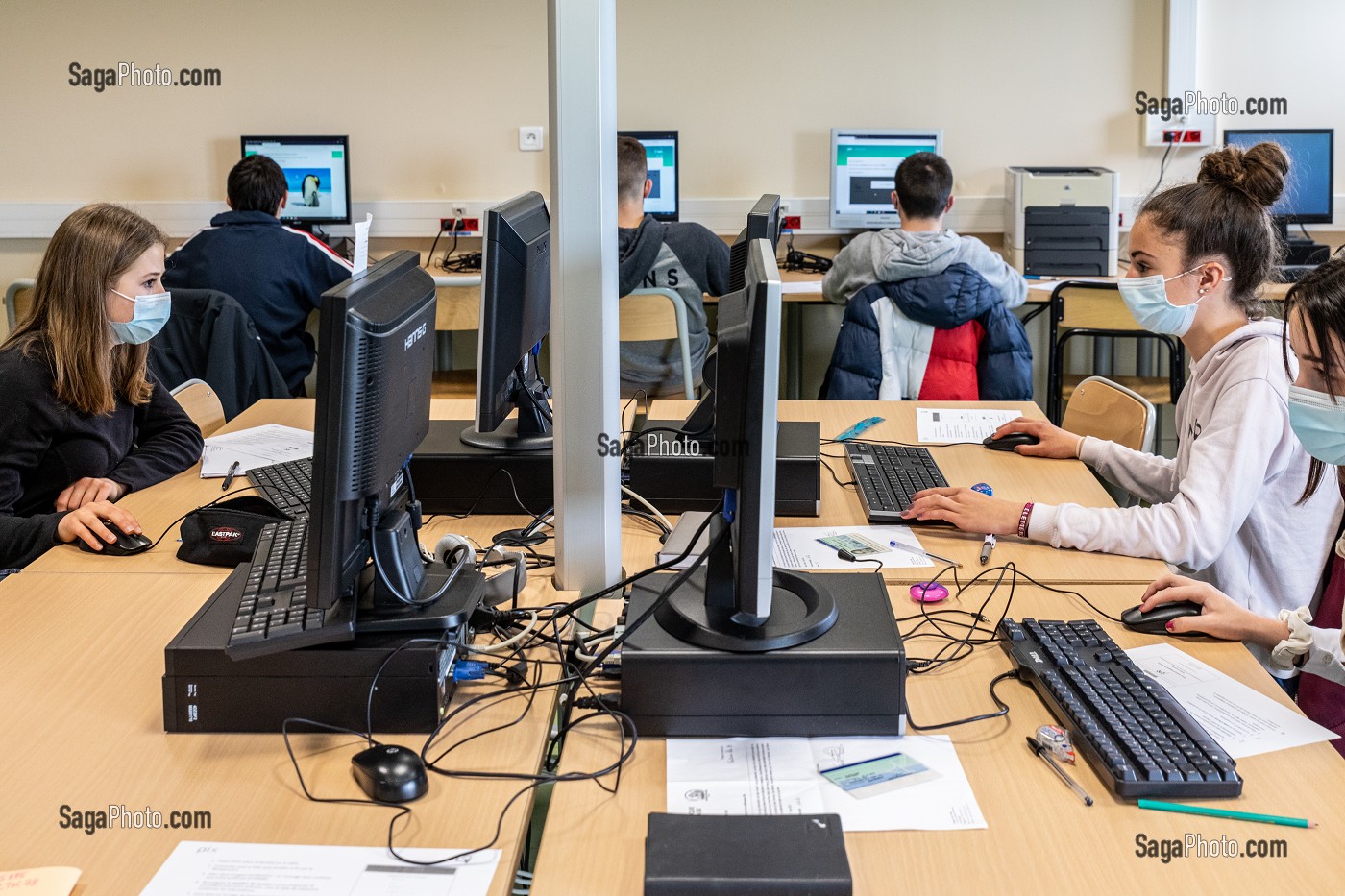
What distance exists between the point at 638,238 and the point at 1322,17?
305 centimetres

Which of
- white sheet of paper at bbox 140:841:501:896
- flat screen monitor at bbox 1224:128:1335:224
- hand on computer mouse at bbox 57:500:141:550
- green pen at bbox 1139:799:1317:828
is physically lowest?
white sheet of paper at bbox 140:841:501:896

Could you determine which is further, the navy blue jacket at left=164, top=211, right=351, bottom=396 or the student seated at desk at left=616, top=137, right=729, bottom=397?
the navy blue jacket at left=164, top=211, right=351, bottom=396

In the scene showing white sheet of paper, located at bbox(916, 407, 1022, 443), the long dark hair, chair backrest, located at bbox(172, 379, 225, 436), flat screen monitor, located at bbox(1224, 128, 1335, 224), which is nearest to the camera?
the long dark hair

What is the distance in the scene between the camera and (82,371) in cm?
209

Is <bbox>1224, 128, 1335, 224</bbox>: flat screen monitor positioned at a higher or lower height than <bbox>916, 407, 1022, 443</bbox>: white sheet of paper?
higher

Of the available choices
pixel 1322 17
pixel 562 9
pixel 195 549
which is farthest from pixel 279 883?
pixel 1322 17

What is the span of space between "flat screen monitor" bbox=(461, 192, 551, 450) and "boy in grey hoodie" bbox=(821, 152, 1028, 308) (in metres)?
1.54

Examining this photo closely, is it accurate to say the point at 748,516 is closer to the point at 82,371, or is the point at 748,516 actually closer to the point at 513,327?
the point at 513,327

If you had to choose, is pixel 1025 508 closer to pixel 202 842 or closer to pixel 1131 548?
pixel 1131 548

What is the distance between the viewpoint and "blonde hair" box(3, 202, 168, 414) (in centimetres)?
208

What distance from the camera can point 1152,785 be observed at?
1.11 m

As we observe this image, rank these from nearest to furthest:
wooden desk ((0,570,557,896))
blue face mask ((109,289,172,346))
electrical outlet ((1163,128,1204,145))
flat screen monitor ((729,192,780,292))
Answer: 1. wooden desk ((0,570,557,896))
2. flat screen monitor ((729,192,780,292))
3. blue face mask ((109,289,172,346))
4. electrical outlet ((1163,128,1204,145))

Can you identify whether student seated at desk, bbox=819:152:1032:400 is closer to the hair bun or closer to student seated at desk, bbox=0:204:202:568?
the hair bun

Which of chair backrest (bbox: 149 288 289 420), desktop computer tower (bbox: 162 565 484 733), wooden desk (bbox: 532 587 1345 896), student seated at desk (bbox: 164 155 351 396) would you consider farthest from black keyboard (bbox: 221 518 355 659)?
student seated at desk (bbox: 164 155 351 396)
